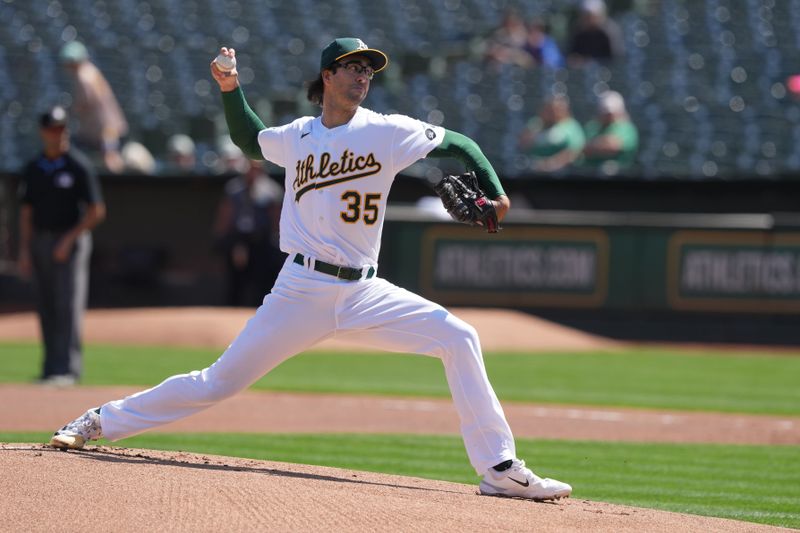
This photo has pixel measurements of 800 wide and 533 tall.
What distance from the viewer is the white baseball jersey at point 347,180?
5.67 meters

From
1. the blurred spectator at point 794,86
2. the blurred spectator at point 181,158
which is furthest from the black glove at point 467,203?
the blurred spectator at point 794,86

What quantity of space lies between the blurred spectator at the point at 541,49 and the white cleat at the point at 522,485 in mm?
15007

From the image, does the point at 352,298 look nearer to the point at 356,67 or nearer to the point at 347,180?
the point at 347,180

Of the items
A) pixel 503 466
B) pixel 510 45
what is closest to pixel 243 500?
pixel 503 466

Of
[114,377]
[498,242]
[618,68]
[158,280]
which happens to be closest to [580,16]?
[618,68]

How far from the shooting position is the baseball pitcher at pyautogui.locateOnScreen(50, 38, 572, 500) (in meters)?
5.65

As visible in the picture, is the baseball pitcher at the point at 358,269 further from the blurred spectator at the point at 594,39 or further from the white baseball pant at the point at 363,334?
the blurred spectator at the point at 594,39

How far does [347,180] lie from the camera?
18.6ft

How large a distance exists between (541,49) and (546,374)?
849 centimetres

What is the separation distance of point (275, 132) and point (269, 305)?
2.45 feet

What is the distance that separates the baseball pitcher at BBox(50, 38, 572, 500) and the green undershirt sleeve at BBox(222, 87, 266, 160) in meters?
0.23

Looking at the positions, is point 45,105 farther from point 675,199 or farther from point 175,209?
point 675,199

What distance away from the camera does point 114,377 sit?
11.6 metres

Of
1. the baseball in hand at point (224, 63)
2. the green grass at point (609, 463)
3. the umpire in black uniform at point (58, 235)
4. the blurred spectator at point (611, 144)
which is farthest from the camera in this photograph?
the blurred spectator at point (611, 144)
